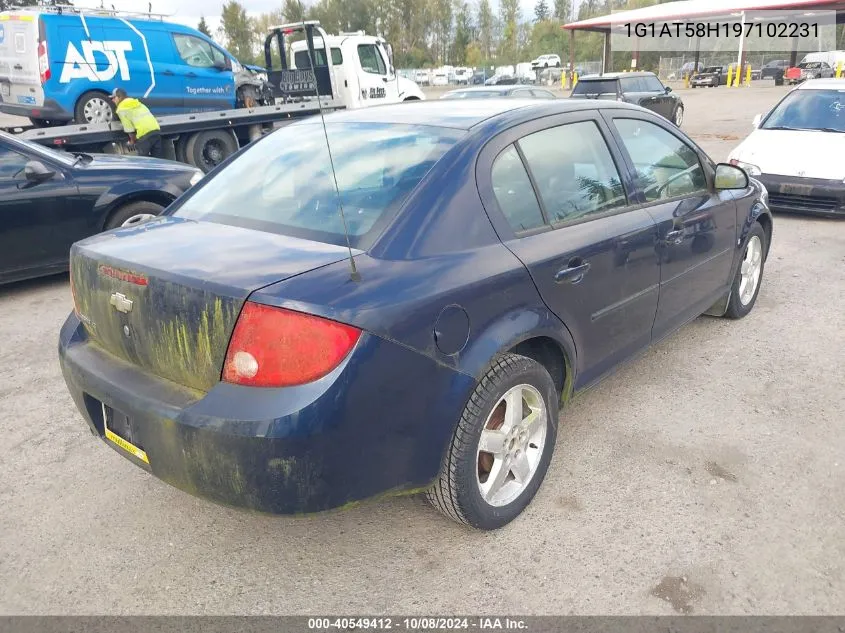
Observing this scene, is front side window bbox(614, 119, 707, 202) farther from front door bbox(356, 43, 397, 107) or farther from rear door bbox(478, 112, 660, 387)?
front door bbox(356, 43, 397, 107)

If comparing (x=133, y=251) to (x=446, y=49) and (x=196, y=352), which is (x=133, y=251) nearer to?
(x=196, y=352)

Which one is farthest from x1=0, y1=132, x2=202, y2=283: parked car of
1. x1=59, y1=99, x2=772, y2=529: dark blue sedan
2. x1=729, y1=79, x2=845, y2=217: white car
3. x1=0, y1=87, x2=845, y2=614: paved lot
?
x1=729, y1=79, x2=845, y2=217: white car

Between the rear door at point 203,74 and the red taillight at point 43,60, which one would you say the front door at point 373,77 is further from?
the red taillight at point 43,60

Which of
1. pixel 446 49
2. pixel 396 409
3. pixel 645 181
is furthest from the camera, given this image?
pixel 446 49

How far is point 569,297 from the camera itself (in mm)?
2812

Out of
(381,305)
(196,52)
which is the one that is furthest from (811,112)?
(196,52)

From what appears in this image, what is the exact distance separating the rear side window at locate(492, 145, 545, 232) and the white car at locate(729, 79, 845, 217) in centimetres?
548

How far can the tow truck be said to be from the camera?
1042cm

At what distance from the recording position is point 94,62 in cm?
1220

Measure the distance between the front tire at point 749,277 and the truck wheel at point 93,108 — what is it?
36.6ft

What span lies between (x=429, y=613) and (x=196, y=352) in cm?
117

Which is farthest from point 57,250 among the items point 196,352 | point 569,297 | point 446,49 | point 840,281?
point 446,49

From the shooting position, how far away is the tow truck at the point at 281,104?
10422 millimetres

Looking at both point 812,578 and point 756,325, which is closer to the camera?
point 812,578
